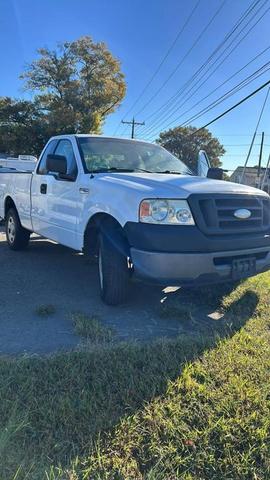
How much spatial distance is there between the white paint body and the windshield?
149 mm

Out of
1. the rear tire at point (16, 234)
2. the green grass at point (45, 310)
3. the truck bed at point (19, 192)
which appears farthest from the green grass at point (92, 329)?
the rear tire at point (16, 234)

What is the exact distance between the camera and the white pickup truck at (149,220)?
3.85 m

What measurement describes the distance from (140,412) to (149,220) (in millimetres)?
1769

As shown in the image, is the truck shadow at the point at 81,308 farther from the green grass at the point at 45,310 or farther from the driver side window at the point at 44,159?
the driver side window at the point at 44,159

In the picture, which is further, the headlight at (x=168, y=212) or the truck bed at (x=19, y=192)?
the truck bed at (x=19, y=192)

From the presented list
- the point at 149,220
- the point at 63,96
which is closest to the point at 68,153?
the point at 149,220

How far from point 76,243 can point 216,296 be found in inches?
68.4

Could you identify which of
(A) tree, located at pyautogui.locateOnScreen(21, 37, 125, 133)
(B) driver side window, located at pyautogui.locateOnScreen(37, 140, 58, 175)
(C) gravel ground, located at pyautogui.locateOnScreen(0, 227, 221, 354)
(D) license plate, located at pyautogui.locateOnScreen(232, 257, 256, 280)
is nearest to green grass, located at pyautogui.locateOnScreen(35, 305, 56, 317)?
(C) gravel ground, located at pyautogui.locateOnScreen(0, 227, 221, 354)

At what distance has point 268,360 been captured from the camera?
3.38 m

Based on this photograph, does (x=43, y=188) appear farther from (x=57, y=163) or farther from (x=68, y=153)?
(x=57, y=163)

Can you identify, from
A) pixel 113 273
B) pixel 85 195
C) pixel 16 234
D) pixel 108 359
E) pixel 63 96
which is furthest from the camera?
pixel 63 96

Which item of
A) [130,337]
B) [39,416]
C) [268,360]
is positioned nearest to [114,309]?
[130,337]

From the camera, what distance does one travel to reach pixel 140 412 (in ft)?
8.64

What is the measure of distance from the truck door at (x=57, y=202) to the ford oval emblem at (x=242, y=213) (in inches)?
75.2
